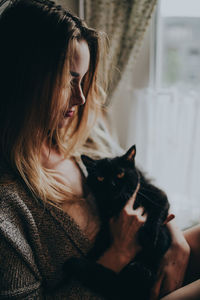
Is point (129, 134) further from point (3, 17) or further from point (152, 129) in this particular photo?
point (3, 17)

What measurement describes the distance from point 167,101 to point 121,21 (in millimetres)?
597

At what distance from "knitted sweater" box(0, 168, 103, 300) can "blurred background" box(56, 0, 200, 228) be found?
2.87 ft

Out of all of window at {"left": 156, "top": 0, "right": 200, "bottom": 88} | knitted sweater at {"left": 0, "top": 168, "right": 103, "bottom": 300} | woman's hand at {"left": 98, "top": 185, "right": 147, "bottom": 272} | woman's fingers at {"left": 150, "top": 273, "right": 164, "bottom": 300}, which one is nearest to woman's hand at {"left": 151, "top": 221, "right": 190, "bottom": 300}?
woman's fingers at {"left": 150, "top": 273, "right": 164, "bottom": 300}

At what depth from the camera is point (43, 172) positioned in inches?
31.8

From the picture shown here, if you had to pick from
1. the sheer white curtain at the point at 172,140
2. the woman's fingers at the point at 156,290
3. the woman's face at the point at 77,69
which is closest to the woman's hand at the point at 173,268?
the woman's fingers at the point at 156,290

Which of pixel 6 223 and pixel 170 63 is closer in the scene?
pixel 6 223

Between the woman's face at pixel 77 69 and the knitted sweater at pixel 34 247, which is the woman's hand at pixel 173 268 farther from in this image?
the woman's face at pixel 77 69

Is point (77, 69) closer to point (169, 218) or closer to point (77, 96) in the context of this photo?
point (77, 96)

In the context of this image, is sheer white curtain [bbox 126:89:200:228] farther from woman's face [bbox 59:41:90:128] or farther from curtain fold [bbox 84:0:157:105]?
woman's face [bbox 59:41:90:128]

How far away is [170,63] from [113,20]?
1.95ft

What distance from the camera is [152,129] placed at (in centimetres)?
178

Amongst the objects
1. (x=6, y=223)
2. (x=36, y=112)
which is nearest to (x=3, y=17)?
(x=36, y=112)

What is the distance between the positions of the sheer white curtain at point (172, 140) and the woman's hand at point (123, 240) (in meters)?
0.88

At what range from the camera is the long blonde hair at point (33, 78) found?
2.15 ft
